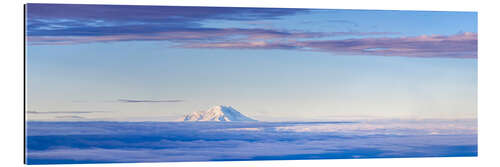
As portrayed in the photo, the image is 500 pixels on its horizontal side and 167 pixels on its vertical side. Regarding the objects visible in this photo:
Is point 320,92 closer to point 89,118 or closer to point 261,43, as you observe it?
point 261,43

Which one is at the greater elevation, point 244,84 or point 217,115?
point 244,84

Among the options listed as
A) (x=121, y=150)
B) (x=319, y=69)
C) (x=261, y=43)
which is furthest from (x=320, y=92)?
(x=121, y=150)

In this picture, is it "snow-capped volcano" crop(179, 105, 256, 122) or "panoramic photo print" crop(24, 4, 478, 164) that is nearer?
"panoramic photo print" crop(24, 4, 478, 164)

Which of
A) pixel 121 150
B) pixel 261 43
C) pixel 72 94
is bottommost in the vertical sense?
pixel 121 150

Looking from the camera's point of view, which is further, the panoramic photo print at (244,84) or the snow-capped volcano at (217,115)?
the snow-capped volcano at (217,115)
